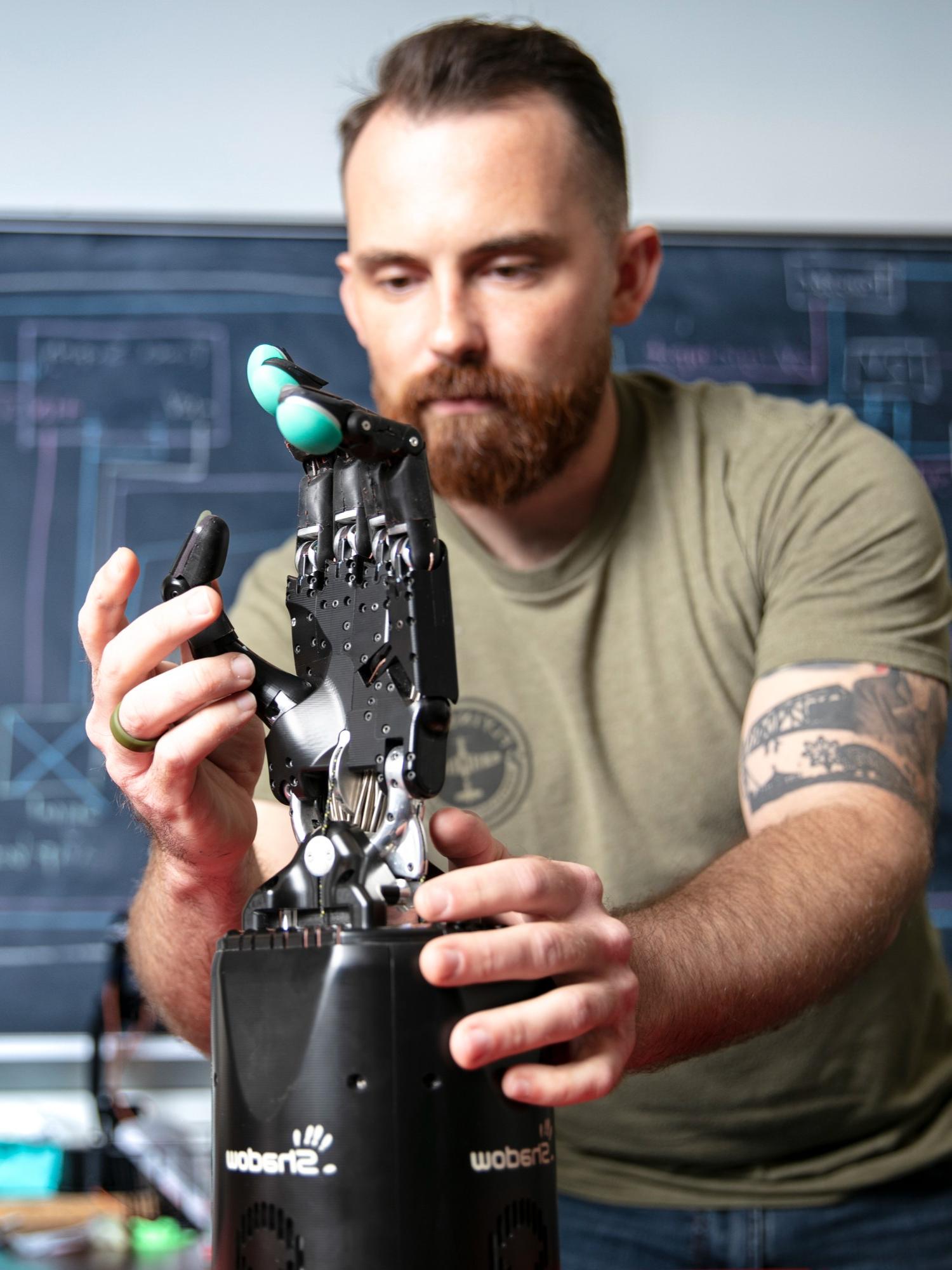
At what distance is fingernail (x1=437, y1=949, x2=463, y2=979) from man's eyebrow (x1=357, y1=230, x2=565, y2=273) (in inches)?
36.1

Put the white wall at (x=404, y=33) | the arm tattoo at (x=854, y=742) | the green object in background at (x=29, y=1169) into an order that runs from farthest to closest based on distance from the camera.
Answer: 1. the white wall at (x=404, y=33)
2. the green object in background at (x=29, y=1169)
3. the arm tattoo at (x=854, y=742)

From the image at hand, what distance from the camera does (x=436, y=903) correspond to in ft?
1.96

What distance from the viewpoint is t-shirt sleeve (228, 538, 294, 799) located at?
139 centimetres

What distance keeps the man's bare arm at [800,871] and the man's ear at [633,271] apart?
0.58 m

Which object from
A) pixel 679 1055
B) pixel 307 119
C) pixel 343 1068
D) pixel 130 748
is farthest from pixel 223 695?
pixel 307 119

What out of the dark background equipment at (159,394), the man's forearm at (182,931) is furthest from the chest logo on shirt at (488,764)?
the dark background equipment at (159,394)

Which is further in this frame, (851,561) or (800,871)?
(851,561)

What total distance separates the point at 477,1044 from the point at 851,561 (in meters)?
0.81

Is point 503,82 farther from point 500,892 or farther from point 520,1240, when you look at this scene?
point 520,1240

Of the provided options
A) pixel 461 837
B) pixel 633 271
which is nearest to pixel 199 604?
pixel 461 837

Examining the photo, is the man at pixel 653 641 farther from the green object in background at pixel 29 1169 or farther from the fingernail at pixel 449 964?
the green object in background at pixel 29 1169

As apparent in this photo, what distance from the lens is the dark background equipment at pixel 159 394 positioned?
87.4 inches

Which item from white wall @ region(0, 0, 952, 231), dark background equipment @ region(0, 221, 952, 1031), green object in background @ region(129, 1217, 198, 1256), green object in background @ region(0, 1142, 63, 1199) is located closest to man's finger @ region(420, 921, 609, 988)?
green object in background @ region(129, 1217, 198, 1256)

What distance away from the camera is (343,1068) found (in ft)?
1.91
